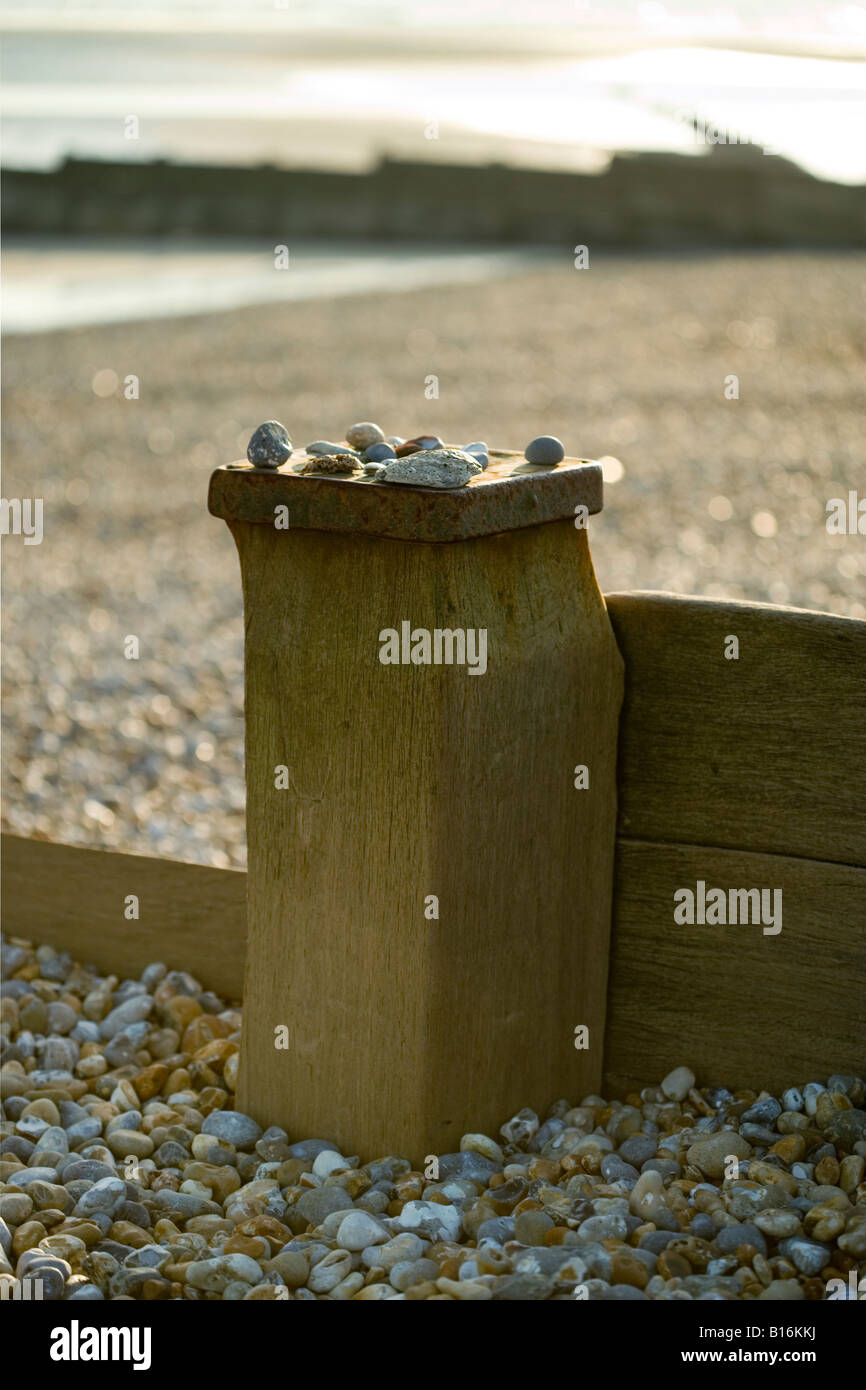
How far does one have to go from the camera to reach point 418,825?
6.56 feet

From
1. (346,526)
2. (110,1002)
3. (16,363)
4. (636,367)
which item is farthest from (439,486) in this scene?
(16,363)

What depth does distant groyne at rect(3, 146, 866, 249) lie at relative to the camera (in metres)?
26.1

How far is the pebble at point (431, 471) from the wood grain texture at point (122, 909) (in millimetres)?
954

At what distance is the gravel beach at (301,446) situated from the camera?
4473mm

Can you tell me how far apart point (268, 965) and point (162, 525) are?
18.5ft

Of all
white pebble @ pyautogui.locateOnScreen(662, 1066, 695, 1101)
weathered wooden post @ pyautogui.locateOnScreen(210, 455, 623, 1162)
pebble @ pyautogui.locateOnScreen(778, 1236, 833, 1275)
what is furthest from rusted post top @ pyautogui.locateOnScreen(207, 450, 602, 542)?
pebble @ pyautogui.locateOnScreen(778, 1236, 833, 1275)

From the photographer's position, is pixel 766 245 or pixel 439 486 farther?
pixel 766 245

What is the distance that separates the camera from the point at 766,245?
2455cm

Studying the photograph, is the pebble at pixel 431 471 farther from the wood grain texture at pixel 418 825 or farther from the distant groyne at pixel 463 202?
the distant groyne at pixel 463 202

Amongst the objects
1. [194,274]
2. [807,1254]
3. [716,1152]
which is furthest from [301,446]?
[194,274]

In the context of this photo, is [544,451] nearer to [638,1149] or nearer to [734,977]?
[734,977]

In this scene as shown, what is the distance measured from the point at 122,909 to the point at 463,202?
28025 mm

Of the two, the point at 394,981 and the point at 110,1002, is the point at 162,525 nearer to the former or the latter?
A: the point at 110,1002

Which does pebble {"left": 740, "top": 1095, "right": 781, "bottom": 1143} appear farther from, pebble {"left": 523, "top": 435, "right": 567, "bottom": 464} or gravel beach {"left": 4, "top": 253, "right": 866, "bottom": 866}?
gravel beach {"left": 4, "top": 253, "right": 866, "bottom": 866}
